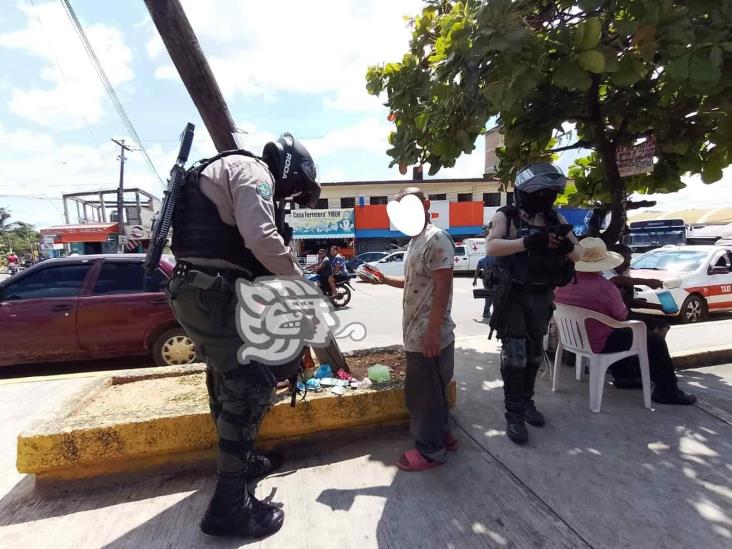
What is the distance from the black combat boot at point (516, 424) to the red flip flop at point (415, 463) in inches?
23.0

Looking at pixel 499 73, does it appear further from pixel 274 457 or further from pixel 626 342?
pixel 274 457

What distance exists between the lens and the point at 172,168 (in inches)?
71.3

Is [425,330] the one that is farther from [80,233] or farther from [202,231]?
[80,233]

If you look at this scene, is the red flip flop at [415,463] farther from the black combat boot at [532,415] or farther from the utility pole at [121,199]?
the utility pole at [121,199]

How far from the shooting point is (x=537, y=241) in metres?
2.32

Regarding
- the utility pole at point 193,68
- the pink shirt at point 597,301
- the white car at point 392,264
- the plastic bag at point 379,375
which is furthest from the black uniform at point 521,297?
the white car at point 392,264

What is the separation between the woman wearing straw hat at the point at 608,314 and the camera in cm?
300

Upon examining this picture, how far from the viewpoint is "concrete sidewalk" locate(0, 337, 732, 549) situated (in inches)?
70.0

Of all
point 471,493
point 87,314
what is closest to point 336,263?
point 87,314

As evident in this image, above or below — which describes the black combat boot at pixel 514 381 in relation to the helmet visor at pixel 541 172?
below

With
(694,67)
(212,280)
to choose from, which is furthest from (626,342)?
(212,280)

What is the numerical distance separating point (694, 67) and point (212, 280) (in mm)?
2696

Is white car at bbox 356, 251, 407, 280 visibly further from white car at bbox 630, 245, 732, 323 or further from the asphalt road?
white car at bbox 630, 245, 732, 323

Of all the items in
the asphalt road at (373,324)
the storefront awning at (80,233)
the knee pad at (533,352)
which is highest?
the storefront awning at (80,233)
